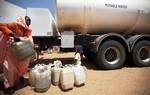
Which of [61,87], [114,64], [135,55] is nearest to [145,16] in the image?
[135,55]

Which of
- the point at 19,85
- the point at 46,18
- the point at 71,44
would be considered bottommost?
the point at 19,85

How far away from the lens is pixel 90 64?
995 cm

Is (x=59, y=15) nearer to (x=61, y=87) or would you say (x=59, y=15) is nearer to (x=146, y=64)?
(x=61, y=87)

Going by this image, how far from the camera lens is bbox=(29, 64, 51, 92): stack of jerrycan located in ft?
22.0

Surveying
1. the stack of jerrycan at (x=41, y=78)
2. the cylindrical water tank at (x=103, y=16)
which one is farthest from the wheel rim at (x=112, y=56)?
the stack of jerrycan at (x=41, y=78)

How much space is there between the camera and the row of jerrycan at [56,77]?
6.73 metres

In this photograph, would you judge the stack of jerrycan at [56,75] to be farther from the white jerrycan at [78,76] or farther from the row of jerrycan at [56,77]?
the white jerrycan at [78,76]

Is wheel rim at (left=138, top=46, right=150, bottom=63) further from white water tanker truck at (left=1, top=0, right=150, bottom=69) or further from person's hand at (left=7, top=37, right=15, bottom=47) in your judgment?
person's hand at (left=7, top=37, right=15, bottom=47)

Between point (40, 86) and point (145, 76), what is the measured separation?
3044 mm

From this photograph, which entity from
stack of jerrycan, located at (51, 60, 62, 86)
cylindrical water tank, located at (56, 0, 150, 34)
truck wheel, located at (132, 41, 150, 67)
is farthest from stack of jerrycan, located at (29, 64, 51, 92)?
truck wheel, located at (132, 41, 150, 67)

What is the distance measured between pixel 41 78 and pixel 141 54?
4194 mm

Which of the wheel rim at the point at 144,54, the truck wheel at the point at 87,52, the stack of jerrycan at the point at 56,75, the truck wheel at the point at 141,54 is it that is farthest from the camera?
the truck wheel at the point at 87,52

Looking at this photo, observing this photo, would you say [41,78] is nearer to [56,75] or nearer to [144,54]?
[56,75]

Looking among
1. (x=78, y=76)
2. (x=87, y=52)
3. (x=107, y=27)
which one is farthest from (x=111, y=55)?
(x=78, y=76)
